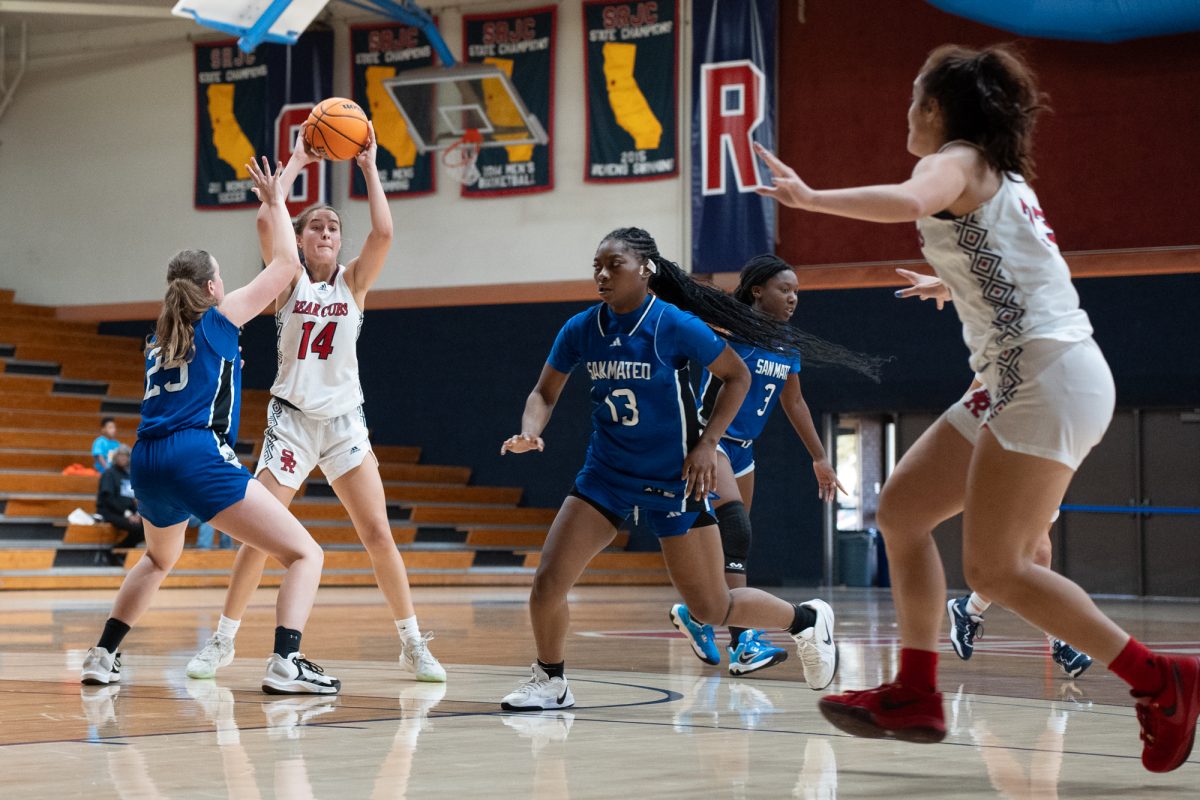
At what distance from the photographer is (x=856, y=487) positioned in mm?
19094

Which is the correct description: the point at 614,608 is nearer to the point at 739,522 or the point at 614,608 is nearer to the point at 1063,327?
the point at 739,522

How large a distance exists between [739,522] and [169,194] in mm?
12354

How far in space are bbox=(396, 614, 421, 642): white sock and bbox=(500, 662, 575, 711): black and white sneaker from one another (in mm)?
1051

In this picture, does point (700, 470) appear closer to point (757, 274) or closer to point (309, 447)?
point (309, 447)

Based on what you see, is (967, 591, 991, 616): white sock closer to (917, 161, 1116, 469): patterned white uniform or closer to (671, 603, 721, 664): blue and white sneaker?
(671, 603, 721, 664): blue and white sneaker

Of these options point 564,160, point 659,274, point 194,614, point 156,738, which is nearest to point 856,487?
point 564,160

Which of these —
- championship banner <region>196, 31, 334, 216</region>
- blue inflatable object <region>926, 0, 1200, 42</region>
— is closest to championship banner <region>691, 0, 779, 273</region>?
blue inflatable object <region>926, 0, 1200, 42</region>

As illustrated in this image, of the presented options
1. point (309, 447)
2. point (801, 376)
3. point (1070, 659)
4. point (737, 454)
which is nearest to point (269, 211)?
point (309, 447)

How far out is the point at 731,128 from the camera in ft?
47.3

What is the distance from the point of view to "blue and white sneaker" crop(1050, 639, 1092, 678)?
247 inches

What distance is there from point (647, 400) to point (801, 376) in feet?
44.9

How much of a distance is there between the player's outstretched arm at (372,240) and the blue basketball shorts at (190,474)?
37.9 inches

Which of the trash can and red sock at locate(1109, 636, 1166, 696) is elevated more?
red sock at locate(1109, 636, 1166, 696)

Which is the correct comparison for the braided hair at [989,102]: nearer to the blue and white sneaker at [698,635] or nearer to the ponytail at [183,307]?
the ponytail at [183,307]
